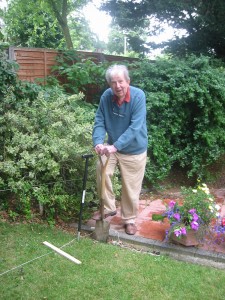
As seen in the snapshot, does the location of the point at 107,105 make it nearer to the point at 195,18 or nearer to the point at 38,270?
the point at 38,270

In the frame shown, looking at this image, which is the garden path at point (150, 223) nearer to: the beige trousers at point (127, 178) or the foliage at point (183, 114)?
the beige trousers at point (127, 178)

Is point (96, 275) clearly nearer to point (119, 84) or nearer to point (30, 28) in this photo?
point (119, 84)

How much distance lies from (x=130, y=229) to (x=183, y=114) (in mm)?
2657

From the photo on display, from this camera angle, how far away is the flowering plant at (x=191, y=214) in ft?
10.2

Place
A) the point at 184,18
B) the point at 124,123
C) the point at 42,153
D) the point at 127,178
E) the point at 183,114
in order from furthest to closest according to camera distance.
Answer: the point at 184,18 < the point at 183,114 < the point at 42,153 < the point at 127,178 < the point at 124,123

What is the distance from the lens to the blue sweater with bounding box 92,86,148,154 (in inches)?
125

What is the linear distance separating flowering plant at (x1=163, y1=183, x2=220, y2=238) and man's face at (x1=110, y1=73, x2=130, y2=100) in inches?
49.0

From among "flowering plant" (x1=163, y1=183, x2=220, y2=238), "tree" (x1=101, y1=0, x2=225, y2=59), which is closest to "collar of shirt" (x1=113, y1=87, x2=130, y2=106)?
"flowering plant" (x1=163, y1=183, x2=220, y2=238)

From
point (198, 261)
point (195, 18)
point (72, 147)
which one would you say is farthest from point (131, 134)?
point (195, 18)

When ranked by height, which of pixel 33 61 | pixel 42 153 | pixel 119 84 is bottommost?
pixel 42 153

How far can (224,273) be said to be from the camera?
283 cm

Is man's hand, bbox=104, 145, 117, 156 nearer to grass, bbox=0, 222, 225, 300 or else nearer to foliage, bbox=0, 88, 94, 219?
foliage, bbox=0, 88, 94, 219

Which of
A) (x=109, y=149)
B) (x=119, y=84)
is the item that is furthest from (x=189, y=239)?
(x=119, y=84)

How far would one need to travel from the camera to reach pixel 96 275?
9.04ft
